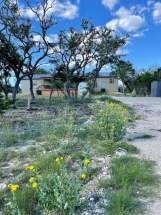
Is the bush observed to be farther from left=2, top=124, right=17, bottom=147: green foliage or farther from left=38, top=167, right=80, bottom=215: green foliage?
left=38, top=167, right=80, bottom=215: green foliage

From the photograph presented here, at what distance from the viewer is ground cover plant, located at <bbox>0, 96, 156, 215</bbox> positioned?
385 centimetres

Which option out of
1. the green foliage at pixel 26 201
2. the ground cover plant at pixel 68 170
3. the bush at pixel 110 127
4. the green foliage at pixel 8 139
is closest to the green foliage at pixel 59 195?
the ground cover plant at pixel 68 170

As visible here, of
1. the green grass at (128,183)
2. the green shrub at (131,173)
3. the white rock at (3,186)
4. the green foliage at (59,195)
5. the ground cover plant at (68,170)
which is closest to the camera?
the green foliage at (59,195)

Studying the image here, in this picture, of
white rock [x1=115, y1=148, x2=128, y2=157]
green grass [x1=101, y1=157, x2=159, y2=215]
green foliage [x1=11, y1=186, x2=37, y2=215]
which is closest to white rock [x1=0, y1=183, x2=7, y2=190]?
green foliage [x1=11, y1=186, x2=37, y2=215]

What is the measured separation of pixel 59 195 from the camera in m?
3.76

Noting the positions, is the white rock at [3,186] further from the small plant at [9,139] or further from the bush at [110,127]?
the bush at [110,127]

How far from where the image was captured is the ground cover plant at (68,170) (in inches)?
151

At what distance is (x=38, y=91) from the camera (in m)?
49.8

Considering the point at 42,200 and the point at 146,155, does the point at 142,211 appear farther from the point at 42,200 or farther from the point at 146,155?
the point at 146,155

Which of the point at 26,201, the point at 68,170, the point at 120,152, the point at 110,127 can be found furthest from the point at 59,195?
the point at 110,127

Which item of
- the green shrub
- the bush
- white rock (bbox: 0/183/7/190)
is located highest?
the bush

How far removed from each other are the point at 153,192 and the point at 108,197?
65 cm

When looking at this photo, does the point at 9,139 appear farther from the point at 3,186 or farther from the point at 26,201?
the point at 26,201

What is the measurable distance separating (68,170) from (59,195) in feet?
4.97
